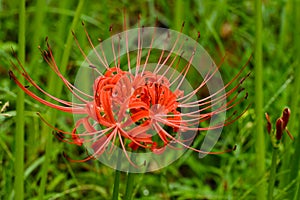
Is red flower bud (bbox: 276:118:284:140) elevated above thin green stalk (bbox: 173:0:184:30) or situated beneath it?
situated beneath

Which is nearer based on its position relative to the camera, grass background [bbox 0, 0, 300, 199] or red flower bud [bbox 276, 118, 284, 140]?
red flower bud [bbox 276, 118, 284, 140]

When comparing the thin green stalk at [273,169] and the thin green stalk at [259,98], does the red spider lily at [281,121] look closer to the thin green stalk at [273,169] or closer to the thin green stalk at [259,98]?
the thin green stalk at [273,169]

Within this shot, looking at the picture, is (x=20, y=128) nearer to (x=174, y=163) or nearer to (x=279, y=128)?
(x=279, y=128)

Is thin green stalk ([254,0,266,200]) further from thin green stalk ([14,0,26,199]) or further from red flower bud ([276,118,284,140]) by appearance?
thin green stalk ([14,0,26,199])

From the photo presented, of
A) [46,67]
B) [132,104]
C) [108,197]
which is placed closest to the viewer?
[132,104]

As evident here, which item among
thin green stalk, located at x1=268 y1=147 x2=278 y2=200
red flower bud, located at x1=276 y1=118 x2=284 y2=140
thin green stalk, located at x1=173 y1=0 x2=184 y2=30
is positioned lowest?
thin green stalk, located at x1=268 y1=147 x2=278 y2=200

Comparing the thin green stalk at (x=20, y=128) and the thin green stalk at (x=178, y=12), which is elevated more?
the thin green stalk at (x=178, y=12)

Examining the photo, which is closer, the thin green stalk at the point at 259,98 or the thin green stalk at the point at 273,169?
the thin green stalk at the point at 273,169

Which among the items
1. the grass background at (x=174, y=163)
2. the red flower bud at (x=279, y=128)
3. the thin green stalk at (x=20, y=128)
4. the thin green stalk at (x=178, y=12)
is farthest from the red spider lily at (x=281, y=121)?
the thin green stalk at (x=178, y=12)

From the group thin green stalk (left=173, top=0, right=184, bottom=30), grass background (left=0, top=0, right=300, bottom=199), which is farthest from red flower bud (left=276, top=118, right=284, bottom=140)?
thin green stalk (left=173, top=0, right=184, bottom=30)

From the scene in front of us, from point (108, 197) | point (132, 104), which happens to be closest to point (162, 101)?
point (132, 104)

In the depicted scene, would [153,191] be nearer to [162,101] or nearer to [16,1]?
[162,101]
